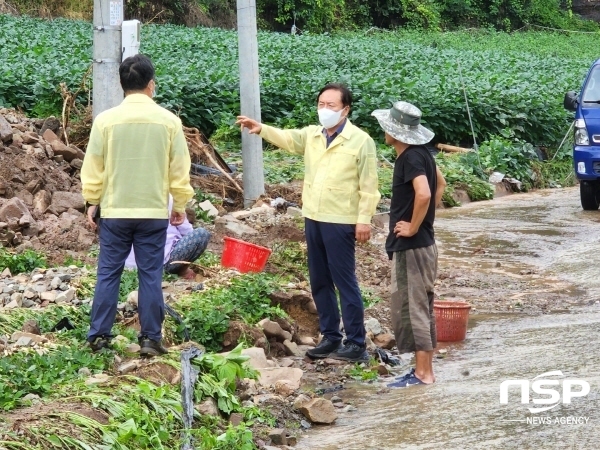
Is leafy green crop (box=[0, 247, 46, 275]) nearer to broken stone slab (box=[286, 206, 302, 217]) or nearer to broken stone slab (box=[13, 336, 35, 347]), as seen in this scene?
broken stone slab (box=[13, 336, 35, 347])

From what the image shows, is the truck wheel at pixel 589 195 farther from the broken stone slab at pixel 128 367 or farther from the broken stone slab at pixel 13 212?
the broken stone slab at pixel 128 367

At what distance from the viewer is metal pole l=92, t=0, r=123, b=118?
32.2 ft

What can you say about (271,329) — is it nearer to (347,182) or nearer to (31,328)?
(347,182)

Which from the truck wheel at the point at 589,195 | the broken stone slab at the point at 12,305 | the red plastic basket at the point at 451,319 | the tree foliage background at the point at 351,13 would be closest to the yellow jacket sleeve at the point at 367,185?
the red plastic basket at the point at 451,319

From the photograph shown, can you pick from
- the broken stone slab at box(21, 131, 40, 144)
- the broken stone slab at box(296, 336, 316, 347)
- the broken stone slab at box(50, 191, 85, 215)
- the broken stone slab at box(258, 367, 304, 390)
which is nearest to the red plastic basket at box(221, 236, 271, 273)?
the broken stone slab at box(296, 336, 316, 347)

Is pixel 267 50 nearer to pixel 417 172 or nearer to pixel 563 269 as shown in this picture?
pixel 563 269

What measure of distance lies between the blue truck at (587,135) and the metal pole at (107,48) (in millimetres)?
6984

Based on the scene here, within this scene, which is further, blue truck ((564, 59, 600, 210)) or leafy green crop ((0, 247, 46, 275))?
blue truck ((564, 59, 600, 210))

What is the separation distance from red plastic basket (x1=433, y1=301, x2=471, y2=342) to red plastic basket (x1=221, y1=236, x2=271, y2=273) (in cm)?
154

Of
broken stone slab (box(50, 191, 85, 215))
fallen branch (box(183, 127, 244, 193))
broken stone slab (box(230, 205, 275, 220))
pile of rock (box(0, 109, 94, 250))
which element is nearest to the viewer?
pile of rock (box(0, 109, 94, 250))

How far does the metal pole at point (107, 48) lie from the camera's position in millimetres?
9820

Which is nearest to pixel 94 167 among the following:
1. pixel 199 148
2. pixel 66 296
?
pixel 66 296

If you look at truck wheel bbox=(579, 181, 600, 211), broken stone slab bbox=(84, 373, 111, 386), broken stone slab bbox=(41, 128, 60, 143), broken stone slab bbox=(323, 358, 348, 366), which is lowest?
truck wheel bbox=(579, 181, 600, 211)

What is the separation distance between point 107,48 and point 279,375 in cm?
406
